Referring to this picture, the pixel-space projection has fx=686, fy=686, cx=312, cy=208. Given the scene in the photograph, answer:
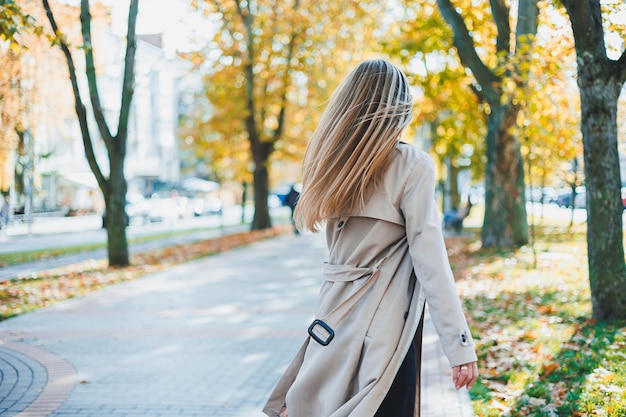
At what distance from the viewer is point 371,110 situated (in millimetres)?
2580

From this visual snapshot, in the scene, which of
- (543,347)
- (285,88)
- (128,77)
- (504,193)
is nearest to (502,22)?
(504,193)

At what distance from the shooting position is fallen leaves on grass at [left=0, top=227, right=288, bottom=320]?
10836 millimetres

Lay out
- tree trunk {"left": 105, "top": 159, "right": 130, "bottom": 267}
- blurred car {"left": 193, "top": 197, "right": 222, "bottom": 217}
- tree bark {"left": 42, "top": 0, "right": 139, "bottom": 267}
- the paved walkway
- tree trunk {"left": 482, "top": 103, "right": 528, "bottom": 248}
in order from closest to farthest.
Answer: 1. the paved walkway
2. tree bark {"left": 42, "top": 0, "right": 139, "bottom": 267}
3. tree trunk {"left": 105, "top": 159, "right": 130, "bottom": 267}
4. tree trunk {"left": 482, "top": 103, "right": 528, "bottom": 248}
5. blurred car {"left": 193, "top": 197, "right": 222, "bottom": 217}

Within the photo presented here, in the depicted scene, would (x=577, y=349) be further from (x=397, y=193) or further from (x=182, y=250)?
(x=182, y=250)

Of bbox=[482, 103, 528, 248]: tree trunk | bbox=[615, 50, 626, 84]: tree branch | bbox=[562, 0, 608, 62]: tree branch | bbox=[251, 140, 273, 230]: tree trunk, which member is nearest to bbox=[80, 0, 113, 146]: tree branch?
bbox=[482, 103, 528, 248]: tree trunk

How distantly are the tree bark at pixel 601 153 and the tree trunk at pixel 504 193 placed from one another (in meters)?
9.73

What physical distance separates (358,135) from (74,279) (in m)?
12.2

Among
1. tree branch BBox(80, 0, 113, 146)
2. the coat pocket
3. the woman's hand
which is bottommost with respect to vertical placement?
the woman's hand

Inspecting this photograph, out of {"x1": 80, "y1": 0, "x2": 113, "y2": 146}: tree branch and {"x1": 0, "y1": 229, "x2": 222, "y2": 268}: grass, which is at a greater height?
{"x1": 80, "y1": 0, "x2": 113, "y2": 146}: tree branch

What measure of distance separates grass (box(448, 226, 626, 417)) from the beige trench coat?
8.50 ft

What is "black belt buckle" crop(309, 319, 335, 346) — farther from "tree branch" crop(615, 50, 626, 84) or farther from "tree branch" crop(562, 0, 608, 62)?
"tree branch" crop(615, 50, 626, 84)

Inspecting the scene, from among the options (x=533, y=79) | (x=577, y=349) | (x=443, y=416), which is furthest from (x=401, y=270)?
(x=533, y=79)

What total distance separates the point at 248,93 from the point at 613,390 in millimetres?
22910

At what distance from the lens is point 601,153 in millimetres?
6695
